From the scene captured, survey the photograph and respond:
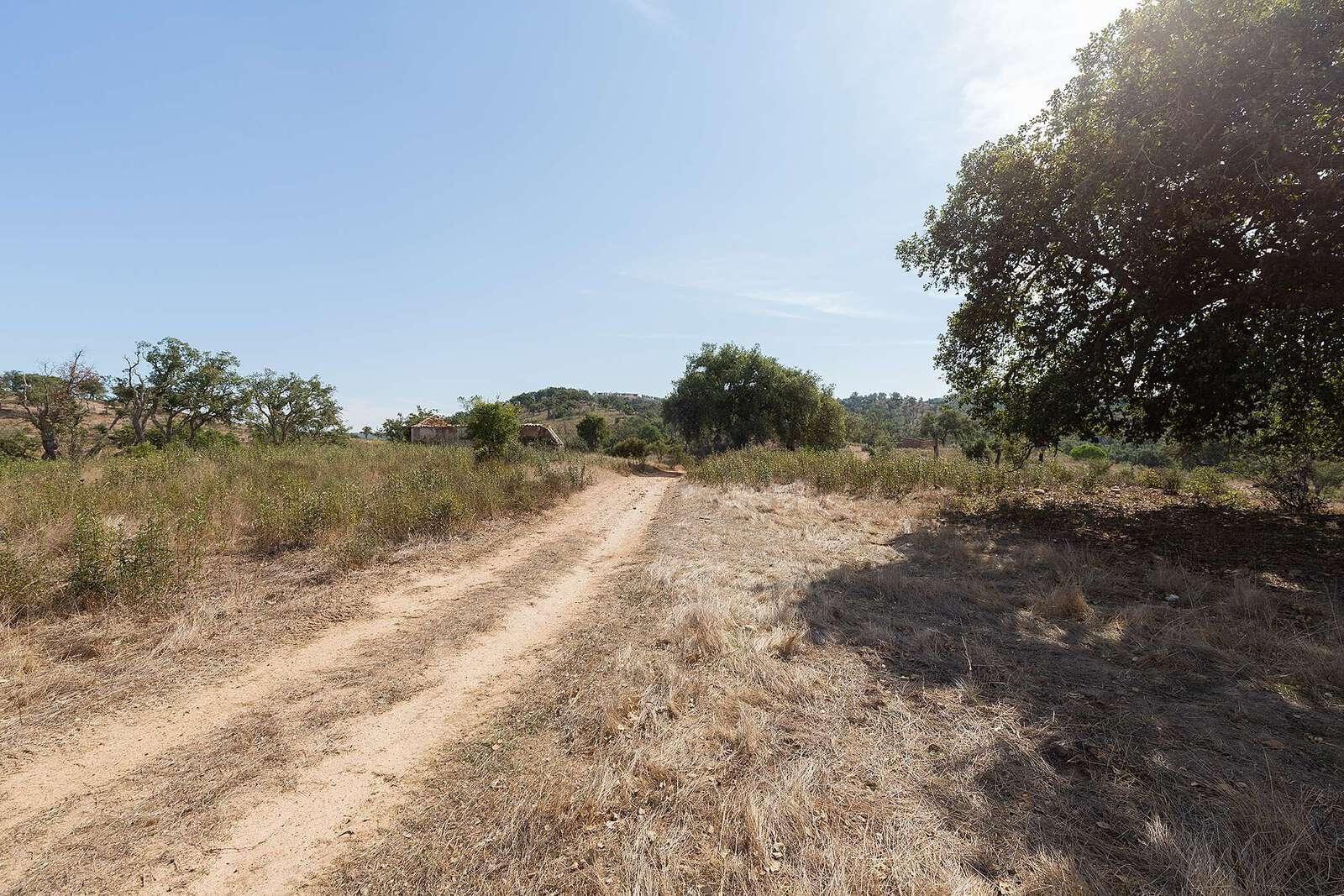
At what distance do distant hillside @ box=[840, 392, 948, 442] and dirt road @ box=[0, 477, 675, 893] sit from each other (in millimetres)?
14748

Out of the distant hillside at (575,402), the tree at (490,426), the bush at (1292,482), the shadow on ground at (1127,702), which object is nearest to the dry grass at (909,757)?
the shadow on ground at (1127,702)

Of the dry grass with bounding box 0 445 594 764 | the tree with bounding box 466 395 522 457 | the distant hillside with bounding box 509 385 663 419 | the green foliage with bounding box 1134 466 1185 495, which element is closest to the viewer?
the dry grass with bounding box 0 445 594 764

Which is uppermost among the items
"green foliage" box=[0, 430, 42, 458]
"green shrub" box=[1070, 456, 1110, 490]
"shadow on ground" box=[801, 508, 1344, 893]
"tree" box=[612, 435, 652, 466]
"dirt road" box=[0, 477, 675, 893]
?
"green foliage" box=[0, 430, 42, 458]

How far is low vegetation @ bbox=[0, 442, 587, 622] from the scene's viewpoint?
471 centimetres

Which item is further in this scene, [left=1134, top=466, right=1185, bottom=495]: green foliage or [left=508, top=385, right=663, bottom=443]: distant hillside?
[left=508, top=385, right=663, bottom=443]: distant hillside

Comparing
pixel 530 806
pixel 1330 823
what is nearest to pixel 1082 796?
pixel 1330 823

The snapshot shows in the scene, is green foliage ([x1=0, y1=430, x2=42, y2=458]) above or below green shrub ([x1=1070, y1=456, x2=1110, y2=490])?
above

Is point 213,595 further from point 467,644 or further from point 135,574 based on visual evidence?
point 467,644

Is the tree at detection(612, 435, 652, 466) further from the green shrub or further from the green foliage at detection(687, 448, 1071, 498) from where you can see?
the green shrub

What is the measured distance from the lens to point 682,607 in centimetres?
495

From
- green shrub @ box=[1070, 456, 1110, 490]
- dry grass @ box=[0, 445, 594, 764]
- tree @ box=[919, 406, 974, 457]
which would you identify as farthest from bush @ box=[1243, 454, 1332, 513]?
tree @ box=[919, 406, 974, 457]

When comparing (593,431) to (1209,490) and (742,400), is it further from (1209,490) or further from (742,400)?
(1209,490)

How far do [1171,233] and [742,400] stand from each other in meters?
24.5

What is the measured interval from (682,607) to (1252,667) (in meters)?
4.62
